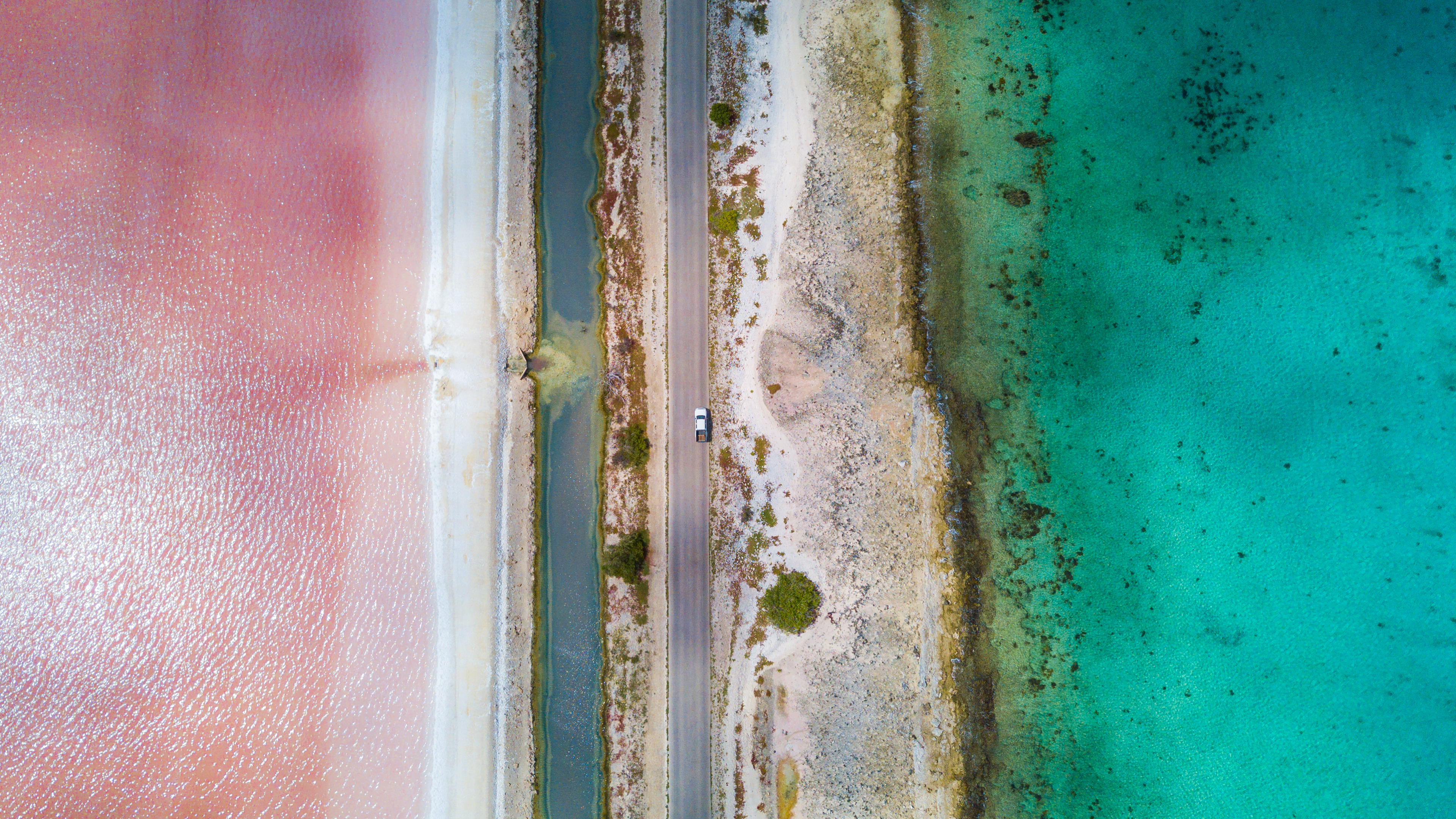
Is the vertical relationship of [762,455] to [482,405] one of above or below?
below

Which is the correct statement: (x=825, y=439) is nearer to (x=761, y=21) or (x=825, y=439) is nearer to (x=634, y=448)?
(x=634, y=448)

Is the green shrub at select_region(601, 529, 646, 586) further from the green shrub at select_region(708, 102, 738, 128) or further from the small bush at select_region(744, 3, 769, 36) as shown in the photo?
the small bush at select_region(744, 3, 769, 36)

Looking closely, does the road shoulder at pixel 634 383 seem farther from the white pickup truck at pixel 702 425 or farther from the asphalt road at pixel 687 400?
the white pickup truck at pixel 702 425

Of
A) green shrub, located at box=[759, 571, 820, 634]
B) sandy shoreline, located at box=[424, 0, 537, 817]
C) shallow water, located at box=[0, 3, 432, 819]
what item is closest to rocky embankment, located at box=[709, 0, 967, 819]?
green shrub, located at box=[759, 571, 820, 634]

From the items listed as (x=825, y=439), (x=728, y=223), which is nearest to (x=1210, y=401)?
(x=825, y=439)

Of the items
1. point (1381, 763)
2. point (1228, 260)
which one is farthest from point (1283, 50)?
point (1381, 763)

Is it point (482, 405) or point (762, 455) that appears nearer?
point (762, 455)
